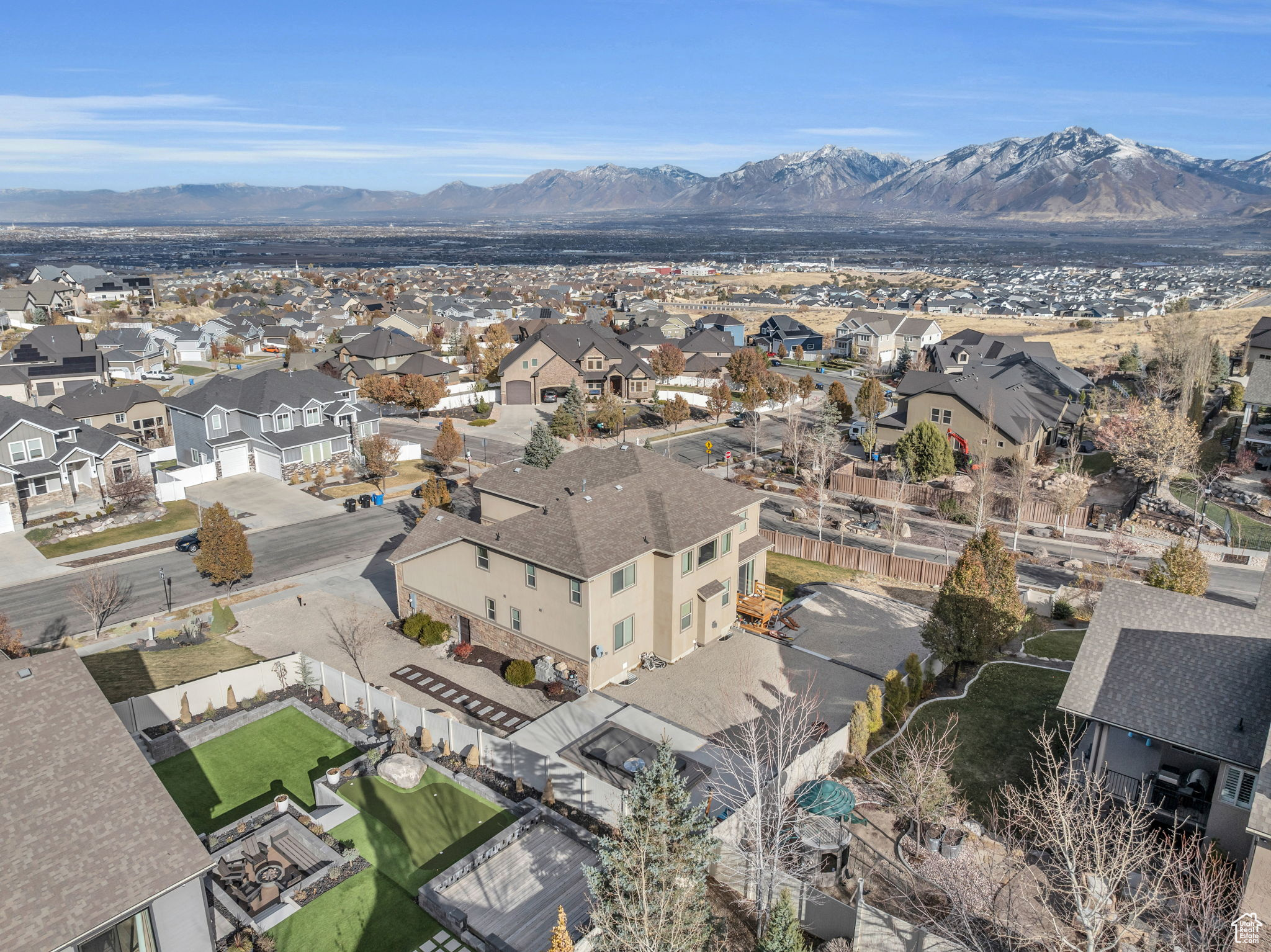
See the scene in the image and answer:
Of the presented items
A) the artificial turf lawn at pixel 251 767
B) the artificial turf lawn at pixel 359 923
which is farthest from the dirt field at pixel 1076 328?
the artificial turf lawn at pixel 359 923

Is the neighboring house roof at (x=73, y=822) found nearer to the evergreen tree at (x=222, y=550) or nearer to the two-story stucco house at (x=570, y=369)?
the evergreen tree at (x=222, y=550)

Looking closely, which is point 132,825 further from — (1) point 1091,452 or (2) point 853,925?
(1) point 1091,452

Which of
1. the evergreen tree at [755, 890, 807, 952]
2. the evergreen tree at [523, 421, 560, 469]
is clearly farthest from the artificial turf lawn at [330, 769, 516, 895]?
the evergreen tree at [523, 421, 560, 469]

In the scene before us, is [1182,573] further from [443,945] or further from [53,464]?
[53,464]

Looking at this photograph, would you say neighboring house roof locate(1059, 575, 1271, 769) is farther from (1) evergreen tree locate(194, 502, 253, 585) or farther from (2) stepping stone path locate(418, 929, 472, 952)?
(1) evergreen tree locate(194, 502, 253, 585)

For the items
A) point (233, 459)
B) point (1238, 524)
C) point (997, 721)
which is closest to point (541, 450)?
point (233, 459)
